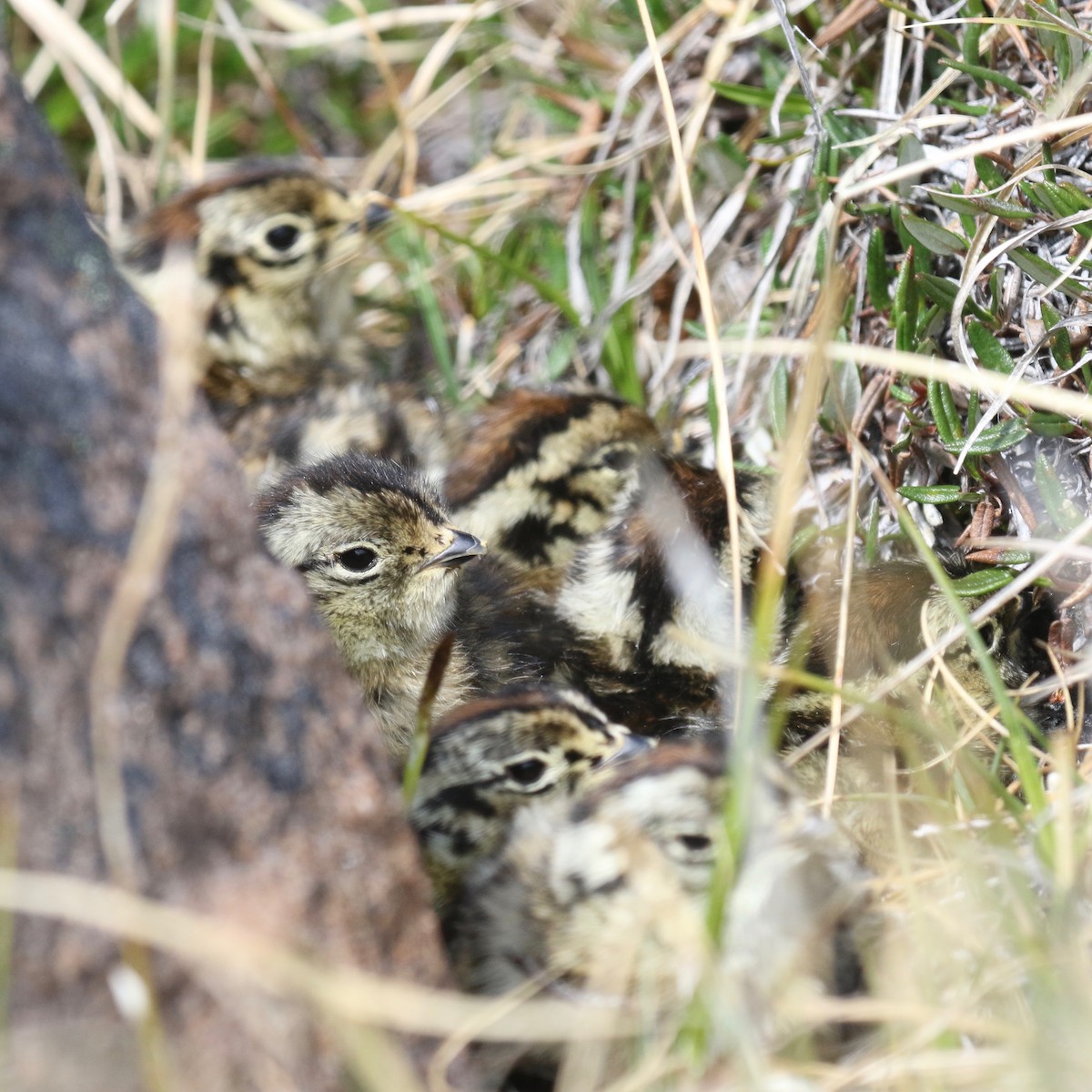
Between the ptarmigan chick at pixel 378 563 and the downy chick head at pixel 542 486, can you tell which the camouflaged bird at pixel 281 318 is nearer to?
the downy chick head at pixel 542 486

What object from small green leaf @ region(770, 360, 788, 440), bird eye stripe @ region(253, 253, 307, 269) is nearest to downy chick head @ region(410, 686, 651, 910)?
small green leaf @ region(770, 360, 788, 440)

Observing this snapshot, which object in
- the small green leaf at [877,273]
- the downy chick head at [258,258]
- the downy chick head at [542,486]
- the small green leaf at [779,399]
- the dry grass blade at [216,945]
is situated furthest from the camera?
the downy chick head at [258,258]

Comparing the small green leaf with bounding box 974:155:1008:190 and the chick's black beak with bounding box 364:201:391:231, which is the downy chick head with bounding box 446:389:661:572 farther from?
the chick's black beak with bounding box 364:201:391:231

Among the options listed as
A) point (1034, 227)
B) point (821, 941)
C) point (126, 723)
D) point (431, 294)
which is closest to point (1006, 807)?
point (821, 941)

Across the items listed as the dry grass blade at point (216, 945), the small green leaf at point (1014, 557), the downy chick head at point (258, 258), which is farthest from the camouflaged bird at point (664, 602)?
the downy chick head at point (258, 258)

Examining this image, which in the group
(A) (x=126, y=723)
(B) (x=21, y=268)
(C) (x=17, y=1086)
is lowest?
(C) (x=17, y=1086)

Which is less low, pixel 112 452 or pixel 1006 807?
pixel 112 452

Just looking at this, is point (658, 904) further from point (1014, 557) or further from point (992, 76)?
point (992, 76)

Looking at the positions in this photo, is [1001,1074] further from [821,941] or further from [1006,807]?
[1006,807]
